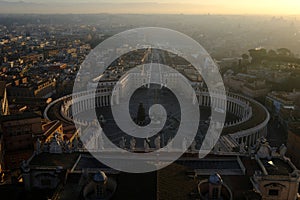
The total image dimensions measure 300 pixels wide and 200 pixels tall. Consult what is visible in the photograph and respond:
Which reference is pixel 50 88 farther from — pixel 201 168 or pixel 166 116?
pixel 201 168

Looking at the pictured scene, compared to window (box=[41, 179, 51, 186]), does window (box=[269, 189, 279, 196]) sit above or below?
above

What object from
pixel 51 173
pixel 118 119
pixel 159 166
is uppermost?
pixel 159 166

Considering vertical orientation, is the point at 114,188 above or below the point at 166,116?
above

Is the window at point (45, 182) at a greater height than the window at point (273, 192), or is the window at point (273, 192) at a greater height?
the window at point (273, 192)

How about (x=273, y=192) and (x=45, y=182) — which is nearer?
(x=273, y=192)

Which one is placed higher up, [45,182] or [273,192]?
[273,192]

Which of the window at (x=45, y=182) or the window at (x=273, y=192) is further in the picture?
the window at (x=45, y=182)

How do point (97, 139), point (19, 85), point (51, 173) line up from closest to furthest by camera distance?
1. point (51, 173)
2. point (97, 139)
3. point (19, 85)

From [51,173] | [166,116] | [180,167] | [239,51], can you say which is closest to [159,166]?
[180,167]

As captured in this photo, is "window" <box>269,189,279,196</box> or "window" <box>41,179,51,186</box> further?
"window" <box>41,179,51,186</box>

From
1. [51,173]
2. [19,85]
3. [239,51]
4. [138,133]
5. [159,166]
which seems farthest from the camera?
[239,51]

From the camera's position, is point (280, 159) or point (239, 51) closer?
point (280, 159)
